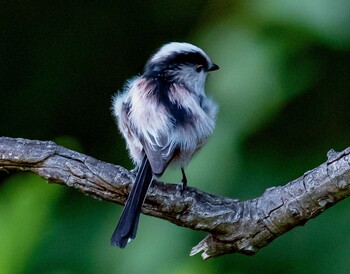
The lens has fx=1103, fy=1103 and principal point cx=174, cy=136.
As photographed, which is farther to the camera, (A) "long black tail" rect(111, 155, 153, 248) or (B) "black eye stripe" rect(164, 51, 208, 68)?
(B) "black eye stripe" rect(164, 51, 208, 68)

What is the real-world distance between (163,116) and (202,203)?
23 cm

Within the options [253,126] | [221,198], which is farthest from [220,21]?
[221,198]

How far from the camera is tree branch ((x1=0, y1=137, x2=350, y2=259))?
2363 millimetres

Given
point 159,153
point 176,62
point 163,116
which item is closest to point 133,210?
point 159,153

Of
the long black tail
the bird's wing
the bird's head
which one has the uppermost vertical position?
the bird's head

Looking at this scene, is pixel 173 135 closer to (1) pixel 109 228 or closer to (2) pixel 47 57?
(1) pixel 109 228

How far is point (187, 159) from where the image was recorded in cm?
256

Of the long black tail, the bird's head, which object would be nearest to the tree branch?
the long black tail

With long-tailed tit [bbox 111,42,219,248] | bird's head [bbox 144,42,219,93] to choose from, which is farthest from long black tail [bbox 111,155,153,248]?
bird's head [bbox 144,42,219,93]

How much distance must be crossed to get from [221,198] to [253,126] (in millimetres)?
292

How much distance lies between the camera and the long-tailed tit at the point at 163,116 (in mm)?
2366

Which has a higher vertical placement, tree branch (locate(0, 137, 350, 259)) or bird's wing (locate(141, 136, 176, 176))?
bird's wing (locate(141, 136, 176, 176))

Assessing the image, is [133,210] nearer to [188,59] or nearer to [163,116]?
[163,116]

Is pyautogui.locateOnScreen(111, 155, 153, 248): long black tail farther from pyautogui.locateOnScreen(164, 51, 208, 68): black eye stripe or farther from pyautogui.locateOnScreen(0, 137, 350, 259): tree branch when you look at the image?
pyautogui.locateOnScreen(164, 51, 208, 68): black eye stripe
